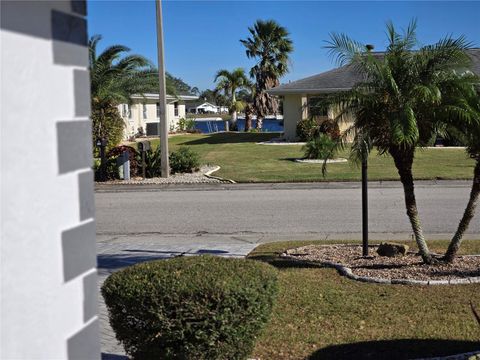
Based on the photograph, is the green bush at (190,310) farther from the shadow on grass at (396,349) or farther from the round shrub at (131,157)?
the round shrub at (131,157)

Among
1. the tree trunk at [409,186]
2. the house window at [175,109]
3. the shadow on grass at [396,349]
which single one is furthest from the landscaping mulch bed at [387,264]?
the house window at [175,109]

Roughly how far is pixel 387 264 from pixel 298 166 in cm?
1329

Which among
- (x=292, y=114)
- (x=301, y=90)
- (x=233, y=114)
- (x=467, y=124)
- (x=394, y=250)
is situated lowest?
(x=394, y=250)

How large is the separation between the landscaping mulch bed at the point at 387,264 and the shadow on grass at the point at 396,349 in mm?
1970

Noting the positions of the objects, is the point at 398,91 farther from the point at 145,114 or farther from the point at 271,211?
the point at 145,114

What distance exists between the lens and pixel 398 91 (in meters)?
7.61

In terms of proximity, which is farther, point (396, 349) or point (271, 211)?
point (271, 211)

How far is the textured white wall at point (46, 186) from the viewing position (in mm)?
2447

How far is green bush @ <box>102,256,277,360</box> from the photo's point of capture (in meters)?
A: 4.27

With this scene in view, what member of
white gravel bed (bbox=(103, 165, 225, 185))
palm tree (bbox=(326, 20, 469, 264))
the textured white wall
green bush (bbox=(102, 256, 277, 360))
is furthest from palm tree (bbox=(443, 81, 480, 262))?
white gravel bed (bbox=(103, 165, 225, 185))

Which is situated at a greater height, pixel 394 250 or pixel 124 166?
pixel 124 166

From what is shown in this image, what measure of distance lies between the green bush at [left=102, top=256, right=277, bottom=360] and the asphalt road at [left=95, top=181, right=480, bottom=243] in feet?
21.5

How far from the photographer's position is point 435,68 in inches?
306

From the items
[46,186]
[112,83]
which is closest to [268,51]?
[112,83]
